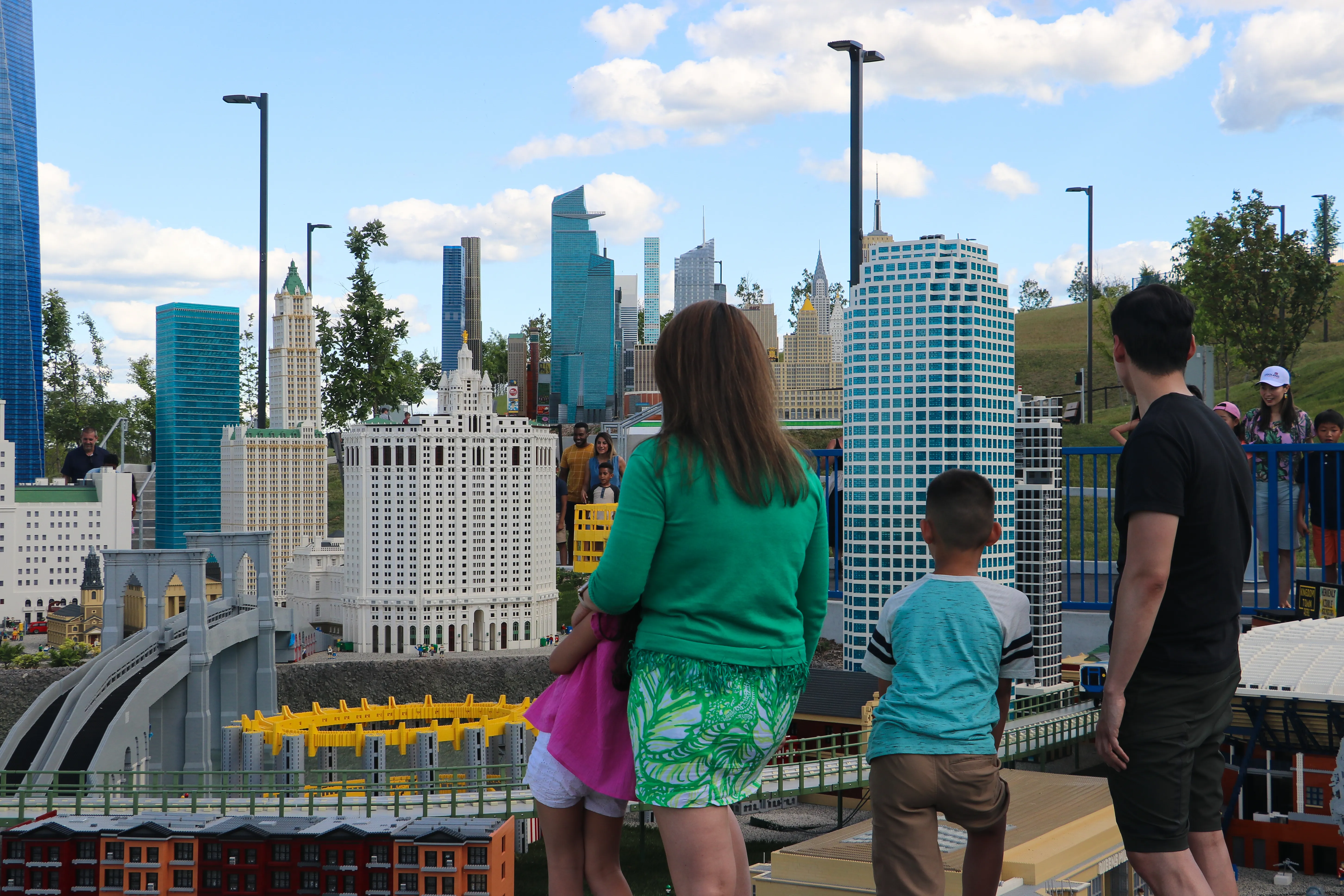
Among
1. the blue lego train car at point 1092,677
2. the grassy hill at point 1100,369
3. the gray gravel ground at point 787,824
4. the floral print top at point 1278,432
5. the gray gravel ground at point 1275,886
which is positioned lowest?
the gray gravel ground at point 787,824

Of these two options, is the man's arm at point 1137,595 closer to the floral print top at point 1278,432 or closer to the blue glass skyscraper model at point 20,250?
the floral print top at point 1278,432

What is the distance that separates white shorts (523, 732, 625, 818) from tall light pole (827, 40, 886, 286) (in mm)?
15562

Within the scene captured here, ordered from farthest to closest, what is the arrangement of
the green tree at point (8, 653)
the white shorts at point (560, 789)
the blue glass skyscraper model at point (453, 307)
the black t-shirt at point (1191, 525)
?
the blue glass skyscraper model at point (453, 307) < the green tree at point (8, 653) < the black t-shirt at point (1191, 525) < the white shorts at point (560, 789)

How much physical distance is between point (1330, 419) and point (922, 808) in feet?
47.9

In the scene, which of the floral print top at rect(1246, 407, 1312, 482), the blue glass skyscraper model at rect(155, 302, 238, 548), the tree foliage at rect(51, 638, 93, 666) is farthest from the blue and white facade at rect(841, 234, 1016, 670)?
the blue glass skyscraper model at rect(155, 302, 238, 548)

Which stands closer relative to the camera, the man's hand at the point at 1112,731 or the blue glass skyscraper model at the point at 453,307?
the man's hand at the point at 1112,731

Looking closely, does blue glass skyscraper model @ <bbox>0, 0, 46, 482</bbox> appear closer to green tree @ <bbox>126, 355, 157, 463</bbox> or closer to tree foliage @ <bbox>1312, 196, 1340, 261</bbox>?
green tree @ <bbox>126, 355, 157, 463</bbox>

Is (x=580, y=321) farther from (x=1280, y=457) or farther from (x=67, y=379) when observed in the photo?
(x=1280, y=457)

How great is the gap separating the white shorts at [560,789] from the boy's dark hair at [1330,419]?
592 inches

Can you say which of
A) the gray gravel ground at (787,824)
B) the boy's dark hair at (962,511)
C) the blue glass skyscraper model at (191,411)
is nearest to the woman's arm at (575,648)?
the boy's dark hair at (962,511)

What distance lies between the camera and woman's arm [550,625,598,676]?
14.2 ft

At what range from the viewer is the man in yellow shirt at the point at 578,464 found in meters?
30.8

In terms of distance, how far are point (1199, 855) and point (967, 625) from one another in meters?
1.38

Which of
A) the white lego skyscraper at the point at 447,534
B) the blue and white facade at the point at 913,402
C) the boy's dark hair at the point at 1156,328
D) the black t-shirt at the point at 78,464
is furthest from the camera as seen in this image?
the white lego skyscraper at the point at 447,534
